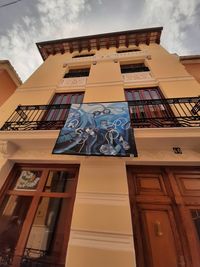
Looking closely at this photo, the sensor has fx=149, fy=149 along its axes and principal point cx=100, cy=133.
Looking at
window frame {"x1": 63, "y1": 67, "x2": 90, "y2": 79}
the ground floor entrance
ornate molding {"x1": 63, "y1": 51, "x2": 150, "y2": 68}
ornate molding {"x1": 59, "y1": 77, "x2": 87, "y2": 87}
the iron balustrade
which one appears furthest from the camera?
ornate molding {"x1": 63, "y1": 51, "x2": 150, "y2": 68}

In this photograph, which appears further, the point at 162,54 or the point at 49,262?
the point at 162,54

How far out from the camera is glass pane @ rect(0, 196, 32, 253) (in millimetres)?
2928

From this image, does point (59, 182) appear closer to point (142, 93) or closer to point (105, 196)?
point (105, 196)

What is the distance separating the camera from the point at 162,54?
316 inches

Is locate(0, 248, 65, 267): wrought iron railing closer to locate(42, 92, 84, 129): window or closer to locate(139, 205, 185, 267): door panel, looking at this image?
locate(139, 205, 185, 267): door panel

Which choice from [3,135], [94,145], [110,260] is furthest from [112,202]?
[3,135]

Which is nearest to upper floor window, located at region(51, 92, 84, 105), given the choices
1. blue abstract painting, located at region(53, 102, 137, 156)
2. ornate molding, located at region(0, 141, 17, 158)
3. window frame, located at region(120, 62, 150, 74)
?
blue abstract painting, located at region(53, 102, 137, 156)

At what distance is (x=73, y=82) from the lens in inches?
267

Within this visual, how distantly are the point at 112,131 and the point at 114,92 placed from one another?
8.04 ft

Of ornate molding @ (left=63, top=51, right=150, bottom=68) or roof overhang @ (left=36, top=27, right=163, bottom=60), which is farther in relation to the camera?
roof overhang @ (left=36, top=27, right=163, bottom=60)

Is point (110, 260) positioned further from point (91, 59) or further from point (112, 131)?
point (91, 59)

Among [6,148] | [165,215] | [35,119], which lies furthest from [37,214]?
[35,119]

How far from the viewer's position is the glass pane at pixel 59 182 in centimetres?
356

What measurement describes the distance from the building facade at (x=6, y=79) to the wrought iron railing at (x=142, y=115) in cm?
392
